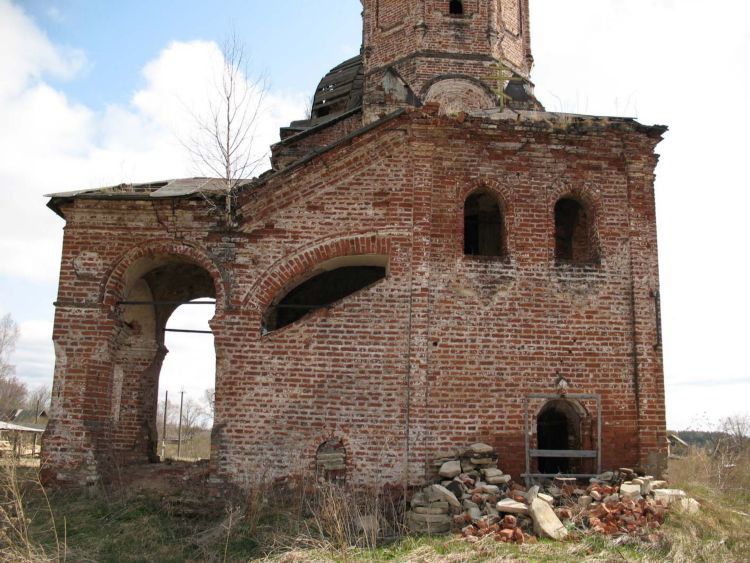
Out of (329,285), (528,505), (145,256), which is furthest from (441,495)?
(145,256)

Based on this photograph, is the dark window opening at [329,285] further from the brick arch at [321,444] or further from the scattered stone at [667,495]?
the scattered stone at [667,495]

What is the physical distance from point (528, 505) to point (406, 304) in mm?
3241

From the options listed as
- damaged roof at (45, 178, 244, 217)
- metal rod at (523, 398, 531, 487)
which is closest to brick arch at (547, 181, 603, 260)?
metal rod at (523, 398, 531, 487)

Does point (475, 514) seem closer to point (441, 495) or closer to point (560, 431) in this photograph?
point (441, 495)

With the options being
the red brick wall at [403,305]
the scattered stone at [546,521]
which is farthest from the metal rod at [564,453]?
the scattered stone at [546,521]

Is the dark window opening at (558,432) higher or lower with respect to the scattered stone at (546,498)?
higher

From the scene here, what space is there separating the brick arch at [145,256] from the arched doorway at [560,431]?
536 cm

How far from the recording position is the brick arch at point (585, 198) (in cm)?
1023

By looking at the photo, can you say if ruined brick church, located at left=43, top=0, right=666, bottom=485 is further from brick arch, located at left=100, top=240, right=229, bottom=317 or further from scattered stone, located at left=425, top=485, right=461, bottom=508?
scattered stone, located at left=425, top=485, right=461, bottom=508

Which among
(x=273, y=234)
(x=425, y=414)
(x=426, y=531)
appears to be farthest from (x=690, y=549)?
(x=273, y=234)

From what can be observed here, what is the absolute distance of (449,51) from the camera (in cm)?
1500

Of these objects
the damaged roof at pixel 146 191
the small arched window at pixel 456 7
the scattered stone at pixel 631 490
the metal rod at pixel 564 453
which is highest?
the small arched window at pixel 456 7

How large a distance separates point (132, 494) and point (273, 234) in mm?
4227

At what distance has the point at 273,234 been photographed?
9930 millimetres
